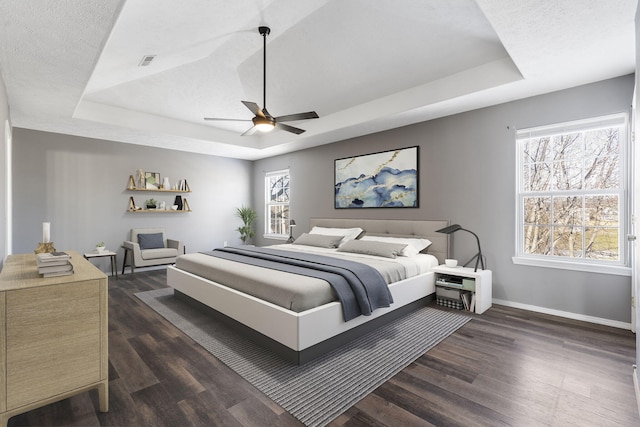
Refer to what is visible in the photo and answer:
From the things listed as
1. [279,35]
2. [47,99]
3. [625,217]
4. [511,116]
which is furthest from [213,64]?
[625,217]

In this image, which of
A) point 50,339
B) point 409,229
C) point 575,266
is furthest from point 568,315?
point 50,339

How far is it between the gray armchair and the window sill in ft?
17.9

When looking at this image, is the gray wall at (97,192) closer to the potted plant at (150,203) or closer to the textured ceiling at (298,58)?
the potted plant at (150,203)

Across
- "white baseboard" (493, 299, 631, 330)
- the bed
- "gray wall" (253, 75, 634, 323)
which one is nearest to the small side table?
the bed

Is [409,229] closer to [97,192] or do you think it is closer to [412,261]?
[412,261]

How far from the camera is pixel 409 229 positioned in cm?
473

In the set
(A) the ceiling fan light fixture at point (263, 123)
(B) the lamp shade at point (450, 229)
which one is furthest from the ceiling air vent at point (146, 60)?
(B) the lamp shade at point (450, 229)

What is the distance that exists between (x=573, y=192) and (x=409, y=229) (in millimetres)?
1992

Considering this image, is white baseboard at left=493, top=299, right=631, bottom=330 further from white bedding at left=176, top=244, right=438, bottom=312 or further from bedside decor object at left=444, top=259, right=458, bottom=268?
white bedding at left=176, top=244, right=438, bottom=312

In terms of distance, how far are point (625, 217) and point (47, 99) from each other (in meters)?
6.39

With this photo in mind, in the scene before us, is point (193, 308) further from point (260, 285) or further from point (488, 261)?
point (488, 261)

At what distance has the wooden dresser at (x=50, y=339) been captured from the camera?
1.56 m

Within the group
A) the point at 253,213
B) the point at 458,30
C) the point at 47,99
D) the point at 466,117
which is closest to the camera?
the point at 458,30

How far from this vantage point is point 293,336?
7.56ft
